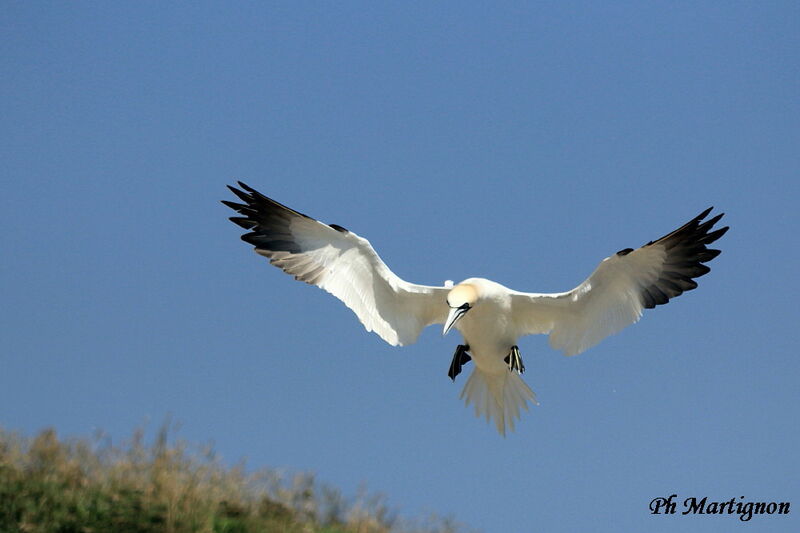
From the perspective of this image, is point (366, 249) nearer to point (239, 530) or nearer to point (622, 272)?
point (622, 272)

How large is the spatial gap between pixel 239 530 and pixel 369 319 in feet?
9.96

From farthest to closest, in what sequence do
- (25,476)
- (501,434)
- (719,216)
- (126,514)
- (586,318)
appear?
(501,434) → (586,318) → (719,216) → (25,476) → (126,514)

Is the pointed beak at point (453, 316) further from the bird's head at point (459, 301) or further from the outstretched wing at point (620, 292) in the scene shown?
the outstretched wing at point (620, 292)

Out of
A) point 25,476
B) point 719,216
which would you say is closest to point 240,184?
point 25,476

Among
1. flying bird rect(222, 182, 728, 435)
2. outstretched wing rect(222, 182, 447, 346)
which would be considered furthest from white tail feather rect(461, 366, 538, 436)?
outstretched wing rect(222, 182, 447, 346)

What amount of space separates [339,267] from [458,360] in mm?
1603

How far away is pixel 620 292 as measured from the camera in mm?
9094

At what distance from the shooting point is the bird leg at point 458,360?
9.63m

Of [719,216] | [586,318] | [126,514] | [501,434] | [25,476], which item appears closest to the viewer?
[126,514]

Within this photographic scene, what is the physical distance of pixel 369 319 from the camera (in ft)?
31.9

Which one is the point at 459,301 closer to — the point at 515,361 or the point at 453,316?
the point at 453,316

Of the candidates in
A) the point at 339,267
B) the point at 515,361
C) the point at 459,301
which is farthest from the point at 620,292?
the point at 339,267

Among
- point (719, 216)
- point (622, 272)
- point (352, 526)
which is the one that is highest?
point (719, 216)

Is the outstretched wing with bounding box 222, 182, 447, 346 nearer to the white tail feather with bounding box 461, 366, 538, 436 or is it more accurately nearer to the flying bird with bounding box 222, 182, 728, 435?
the flying bird with bounding box 222, 182, 728, 435
